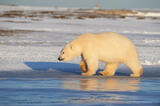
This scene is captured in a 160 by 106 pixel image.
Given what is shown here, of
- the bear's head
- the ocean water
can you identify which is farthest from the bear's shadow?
the ocean water

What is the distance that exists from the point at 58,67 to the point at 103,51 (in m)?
1.90

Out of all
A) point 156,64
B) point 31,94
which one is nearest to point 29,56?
point 156,64

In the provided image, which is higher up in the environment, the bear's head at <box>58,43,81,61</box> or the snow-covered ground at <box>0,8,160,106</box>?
the bear's head at <box>58,43,81,61</box>

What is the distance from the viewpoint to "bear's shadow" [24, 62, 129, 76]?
10180mm

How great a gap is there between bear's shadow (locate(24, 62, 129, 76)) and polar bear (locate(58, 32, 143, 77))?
59 cm

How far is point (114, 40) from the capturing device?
368 inches

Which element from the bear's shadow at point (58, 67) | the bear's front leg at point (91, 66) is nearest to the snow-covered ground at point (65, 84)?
the bear's shadow at point (58, 67)

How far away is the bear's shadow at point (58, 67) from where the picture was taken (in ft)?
33.4

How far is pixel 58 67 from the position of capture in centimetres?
1078

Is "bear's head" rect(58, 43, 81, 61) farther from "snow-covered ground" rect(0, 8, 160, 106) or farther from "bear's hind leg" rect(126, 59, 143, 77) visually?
"bear's hind leg" rect(126, 59, 143, 77)

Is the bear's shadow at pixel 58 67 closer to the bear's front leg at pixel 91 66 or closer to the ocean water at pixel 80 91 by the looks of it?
the bear's front leg at pixel 91 66

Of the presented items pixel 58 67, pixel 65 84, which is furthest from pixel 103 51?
pixel 58 67

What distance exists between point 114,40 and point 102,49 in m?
0.34

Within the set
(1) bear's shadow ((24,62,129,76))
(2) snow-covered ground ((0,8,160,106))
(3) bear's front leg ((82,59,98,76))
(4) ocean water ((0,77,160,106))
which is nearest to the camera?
(4) ocean water ((0,77,160,106))
